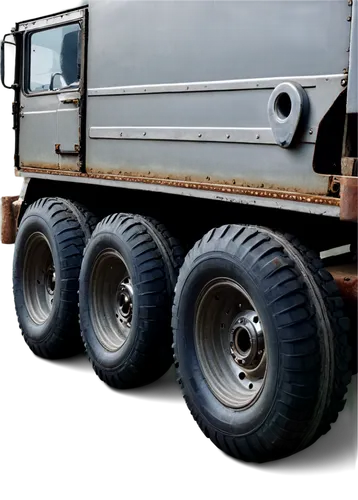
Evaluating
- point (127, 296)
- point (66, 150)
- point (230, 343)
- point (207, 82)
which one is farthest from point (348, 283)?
point (66, 150)

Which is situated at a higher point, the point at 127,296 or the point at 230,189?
the point at 230,189

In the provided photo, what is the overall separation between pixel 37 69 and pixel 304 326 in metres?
3.97

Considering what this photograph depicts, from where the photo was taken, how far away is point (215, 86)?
4.25 m

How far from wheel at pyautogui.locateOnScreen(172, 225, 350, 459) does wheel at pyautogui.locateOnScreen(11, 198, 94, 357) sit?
5.47ft

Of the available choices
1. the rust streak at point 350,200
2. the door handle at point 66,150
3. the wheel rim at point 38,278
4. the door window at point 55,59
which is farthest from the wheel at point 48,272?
the rust streak at point 350,200

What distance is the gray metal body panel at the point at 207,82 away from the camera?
144 inches

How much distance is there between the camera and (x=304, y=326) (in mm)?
3643

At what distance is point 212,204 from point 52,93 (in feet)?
6.90

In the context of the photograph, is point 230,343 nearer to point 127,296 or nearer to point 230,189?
point 230,189

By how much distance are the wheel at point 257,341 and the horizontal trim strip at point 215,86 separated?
0.76 m

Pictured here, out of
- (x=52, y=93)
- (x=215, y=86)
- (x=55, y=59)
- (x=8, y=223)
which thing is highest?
(x=55, y=59)

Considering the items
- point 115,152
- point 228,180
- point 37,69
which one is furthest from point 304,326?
point 37,69

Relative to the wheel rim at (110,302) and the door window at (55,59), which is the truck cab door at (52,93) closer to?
the door window at (55,59)

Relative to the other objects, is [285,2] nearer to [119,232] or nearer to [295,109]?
[295,109]
